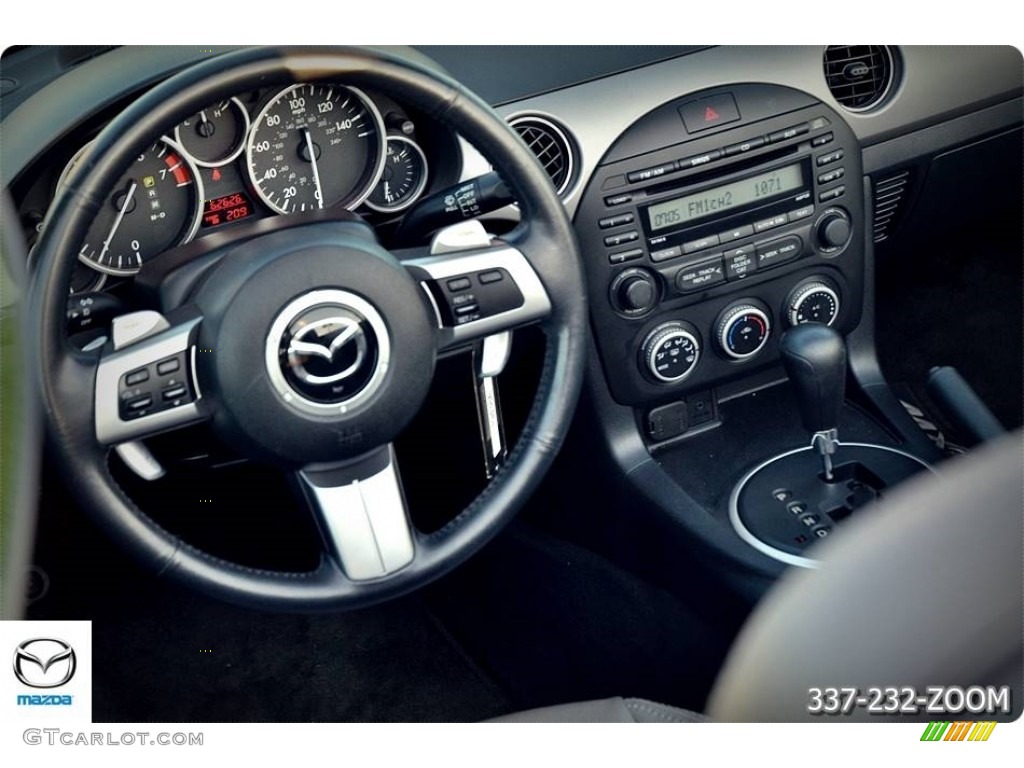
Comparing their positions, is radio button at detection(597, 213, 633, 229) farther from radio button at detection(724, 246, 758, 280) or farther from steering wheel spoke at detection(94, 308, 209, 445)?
steering wheel spoke at detection(94, 308, 209, 445)

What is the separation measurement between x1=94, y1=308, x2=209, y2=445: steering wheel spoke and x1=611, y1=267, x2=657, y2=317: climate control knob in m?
0.52

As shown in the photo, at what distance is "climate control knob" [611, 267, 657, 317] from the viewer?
1494 millimetres

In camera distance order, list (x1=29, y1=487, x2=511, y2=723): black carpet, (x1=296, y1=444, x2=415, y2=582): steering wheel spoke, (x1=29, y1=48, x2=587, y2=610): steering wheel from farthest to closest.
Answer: (x1=29, y1=487, x2=511, y2=723): black carpet < (x1=296, y1=444, x2=415, y2=582): steering wheel spoke < (x1=29, y1=48, x2=587, y2=610): steering wheel

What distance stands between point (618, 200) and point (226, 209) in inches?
16.8

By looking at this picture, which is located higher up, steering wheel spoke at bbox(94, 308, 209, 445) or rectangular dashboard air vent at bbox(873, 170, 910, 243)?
rectangular dashboard air vent at bbox(873, 170, 910, 243)

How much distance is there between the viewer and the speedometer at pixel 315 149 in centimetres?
129

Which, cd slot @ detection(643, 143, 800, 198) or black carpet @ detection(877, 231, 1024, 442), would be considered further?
black carpet @ detection(877, 231, 1024, 442)

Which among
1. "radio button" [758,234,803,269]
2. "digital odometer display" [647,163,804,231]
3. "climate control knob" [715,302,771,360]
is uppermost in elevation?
"digital odometer display" [647,163,804,231]

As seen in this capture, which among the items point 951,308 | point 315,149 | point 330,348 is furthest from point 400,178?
point 951,308

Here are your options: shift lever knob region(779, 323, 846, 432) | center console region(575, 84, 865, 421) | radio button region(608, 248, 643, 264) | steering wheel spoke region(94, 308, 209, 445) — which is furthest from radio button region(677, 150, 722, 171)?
steering wheel spoke region(94, 308, 209, 445)
